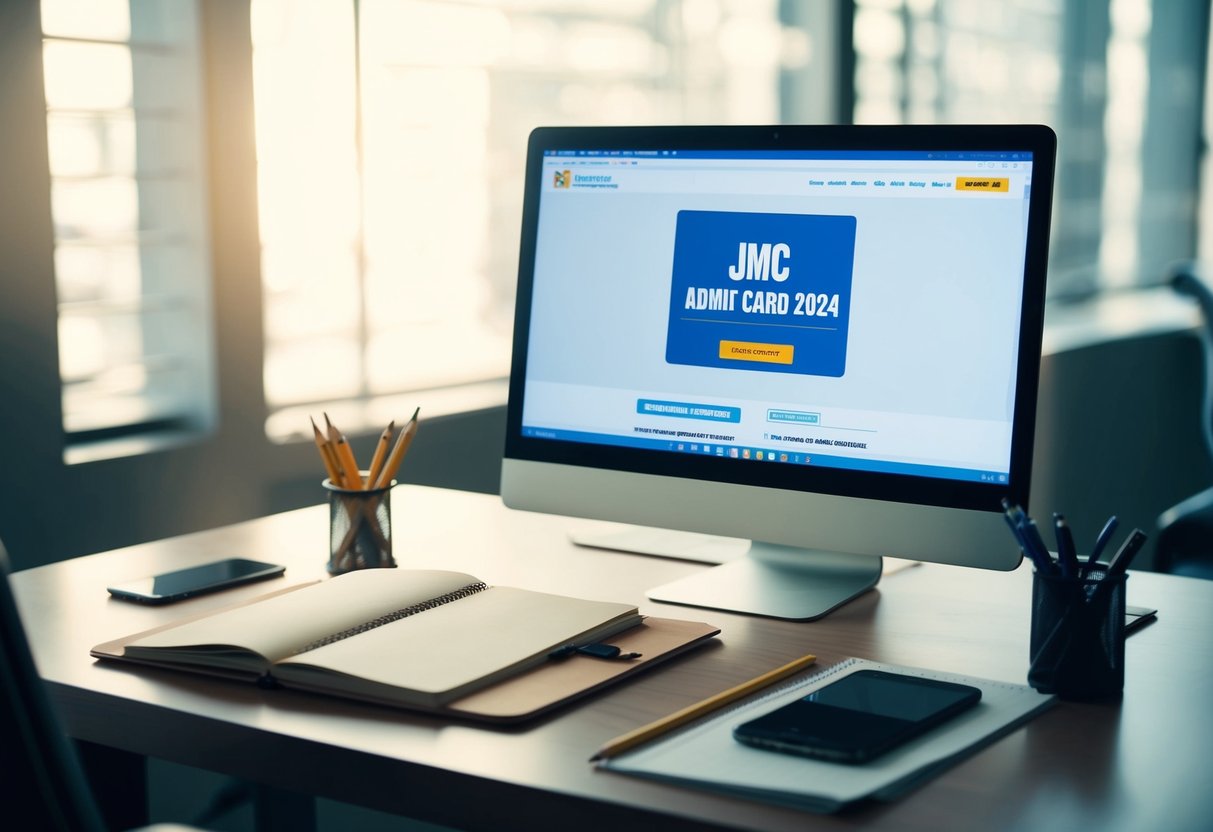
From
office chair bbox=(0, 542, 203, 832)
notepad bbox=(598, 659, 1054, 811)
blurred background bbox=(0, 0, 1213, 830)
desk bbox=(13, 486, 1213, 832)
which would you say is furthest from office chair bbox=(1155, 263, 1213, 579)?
office chair bbox=(0, 542, 203, 832)

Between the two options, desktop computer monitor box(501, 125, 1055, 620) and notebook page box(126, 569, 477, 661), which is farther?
desktop computer monitor box(501, 125, 1055, 620)

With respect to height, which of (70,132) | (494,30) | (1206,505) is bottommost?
(1206,505)

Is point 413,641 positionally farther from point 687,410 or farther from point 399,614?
point 687,410

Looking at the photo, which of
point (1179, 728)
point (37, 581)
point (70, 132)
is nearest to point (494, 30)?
point (70, 132)

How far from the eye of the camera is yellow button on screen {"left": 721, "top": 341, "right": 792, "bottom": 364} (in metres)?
1.35

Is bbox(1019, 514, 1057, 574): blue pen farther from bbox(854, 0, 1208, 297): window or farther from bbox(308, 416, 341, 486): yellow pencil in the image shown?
bbox(854, 0, 1208, 297): window

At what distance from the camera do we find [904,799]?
0.87 metres

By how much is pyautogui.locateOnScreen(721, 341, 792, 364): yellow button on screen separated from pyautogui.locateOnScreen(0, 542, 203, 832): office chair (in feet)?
2.73

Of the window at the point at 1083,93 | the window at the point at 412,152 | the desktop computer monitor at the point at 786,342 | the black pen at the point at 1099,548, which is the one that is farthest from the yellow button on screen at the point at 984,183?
the window at the point at 1083,93

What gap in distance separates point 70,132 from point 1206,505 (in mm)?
2080

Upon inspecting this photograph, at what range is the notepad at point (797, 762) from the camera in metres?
0.86

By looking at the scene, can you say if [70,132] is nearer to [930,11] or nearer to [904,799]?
[904,799]

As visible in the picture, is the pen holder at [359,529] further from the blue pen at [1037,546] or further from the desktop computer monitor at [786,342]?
the blue pen at [1037,546]

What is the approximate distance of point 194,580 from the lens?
1.41 m
